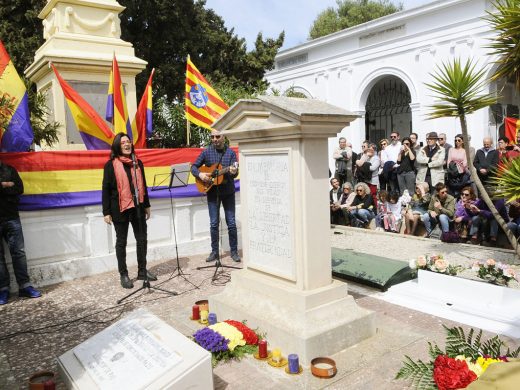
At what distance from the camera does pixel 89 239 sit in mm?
6930

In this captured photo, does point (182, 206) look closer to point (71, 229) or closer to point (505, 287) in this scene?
point (71, 229)

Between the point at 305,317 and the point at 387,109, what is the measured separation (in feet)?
53.7

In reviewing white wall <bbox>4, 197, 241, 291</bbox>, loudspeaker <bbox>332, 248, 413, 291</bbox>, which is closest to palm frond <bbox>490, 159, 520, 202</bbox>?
loudspeaker <bbox>332, 248, 413, 291</bbox>

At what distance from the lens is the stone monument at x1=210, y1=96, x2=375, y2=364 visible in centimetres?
383

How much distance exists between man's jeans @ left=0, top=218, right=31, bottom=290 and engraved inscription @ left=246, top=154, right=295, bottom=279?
321 centimetres

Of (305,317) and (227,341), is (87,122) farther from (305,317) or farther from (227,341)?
(305,317)

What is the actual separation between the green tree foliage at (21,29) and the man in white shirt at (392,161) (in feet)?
33.6

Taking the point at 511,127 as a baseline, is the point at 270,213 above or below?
below

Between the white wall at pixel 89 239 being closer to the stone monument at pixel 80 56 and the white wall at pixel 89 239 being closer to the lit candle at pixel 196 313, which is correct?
the stone monument at pixel 80 56

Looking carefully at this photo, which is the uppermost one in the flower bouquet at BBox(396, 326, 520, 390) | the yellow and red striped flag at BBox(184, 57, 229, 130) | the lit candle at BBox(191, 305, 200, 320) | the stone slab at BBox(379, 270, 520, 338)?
the yellow and red striped flag at BBox(184, 57, 229, 130)

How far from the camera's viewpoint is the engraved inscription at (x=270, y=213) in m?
4.12

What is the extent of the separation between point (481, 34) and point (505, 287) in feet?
36.9

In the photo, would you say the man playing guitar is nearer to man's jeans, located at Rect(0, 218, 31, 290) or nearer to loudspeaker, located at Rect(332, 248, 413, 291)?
loudspeaker, located at Rect(332, 248, 413, 291)

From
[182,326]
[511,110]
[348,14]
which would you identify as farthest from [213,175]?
[348,14]
